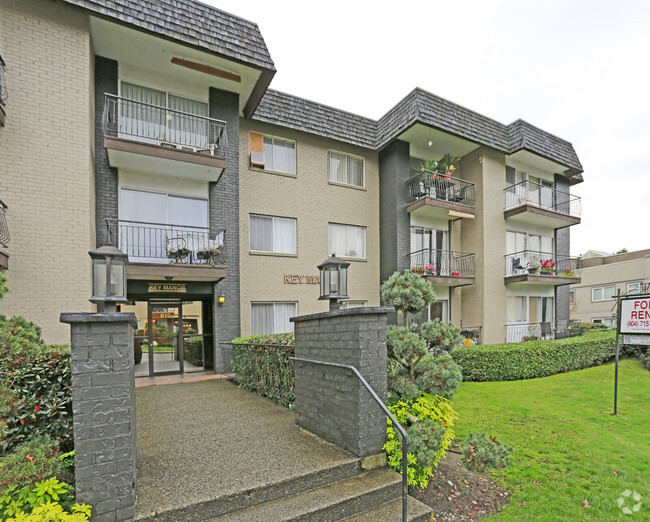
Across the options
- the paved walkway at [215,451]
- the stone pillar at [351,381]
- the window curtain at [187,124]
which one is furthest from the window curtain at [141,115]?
the stone pillar at [351,381]

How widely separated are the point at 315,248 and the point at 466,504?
965cm

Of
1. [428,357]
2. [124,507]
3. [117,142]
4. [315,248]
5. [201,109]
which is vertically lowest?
[124,507]

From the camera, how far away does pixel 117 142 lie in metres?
8.42

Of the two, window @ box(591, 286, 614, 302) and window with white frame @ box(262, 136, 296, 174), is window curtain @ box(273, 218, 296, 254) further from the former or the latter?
window @ box(591, 286, 614, 302)

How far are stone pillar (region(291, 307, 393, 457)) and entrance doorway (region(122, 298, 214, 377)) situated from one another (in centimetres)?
682

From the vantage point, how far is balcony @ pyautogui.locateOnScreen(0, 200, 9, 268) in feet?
22.0

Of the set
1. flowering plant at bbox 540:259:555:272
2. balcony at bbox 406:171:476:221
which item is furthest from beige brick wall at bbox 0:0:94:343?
flowering plant at bbox 540:259:555:272

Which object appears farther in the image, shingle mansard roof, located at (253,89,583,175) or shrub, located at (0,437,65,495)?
shingle mansard roof, located at (253,89,583,175)

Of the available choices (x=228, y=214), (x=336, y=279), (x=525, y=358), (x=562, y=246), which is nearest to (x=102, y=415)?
(x=336, y=279)

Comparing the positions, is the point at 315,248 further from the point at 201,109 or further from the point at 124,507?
the point at 124,507

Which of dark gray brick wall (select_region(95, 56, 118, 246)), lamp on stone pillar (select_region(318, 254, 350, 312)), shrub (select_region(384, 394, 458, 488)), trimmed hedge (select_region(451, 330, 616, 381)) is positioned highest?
dark gray brick wall (select_region(95, 56, 118, 246))

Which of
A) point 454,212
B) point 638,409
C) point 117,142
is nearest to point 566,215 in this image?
point 454,212

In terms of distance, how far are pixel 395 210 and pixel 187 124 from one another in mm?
8152

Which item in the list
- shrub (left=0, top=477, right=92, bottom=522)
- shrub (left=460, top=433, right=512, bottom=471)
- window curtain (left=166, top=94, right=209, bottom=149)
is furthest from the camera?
window curtain (left=166, top=94, right=209, bottom=149)
